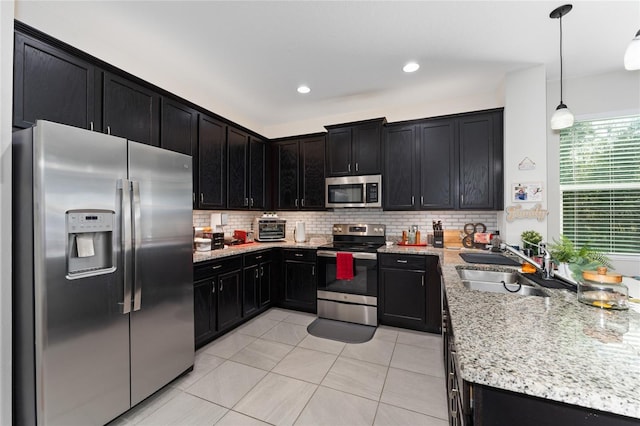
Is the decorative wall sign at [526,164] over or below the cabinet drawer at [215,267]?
over

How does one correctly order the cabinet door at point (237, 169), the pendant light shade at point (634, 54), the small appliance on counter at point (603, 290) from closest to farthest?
the small appliance on counter at point (603, 290)
the pendant light shade at point (634, 54)
the cabinet door at point (237, 169)

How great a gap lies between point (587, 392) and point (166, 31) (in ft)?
10.5

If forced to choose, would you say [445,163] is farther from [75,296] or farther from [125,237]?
[75,296]

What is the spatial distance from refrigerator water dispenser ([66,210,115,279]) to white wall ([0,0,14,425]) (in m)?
0.37

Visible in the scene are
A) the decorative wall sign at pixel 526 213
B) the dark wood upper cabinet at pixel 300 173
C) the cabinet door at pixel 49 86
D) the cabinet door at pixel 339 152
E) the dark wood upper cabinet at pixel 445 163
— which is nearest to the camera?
the cabinet door at pixel 49 86

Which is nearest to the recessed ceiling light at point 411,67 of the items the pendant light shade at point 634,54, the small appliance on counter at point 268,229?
the pendant light shade at point 634,54

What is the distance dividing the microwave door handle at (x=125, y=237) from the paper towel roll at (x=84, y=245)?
0.17 m

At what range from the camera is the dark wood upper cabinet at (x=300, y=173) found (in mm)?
3964

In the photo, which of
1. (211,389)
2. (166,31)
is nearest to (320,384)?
(211,389)

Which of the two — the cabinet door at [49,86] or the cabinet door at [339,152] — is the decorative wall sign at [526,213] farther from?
the cabinet door at [49,86]

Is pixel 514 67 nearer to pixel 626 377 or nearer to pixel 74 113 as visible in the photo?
pixel 626 377

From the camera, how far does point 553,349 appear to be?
2.78 feet

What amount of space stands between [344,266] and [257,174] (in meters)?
1.91

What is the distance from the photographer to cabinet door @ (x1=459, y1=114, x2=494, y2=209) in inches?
122
